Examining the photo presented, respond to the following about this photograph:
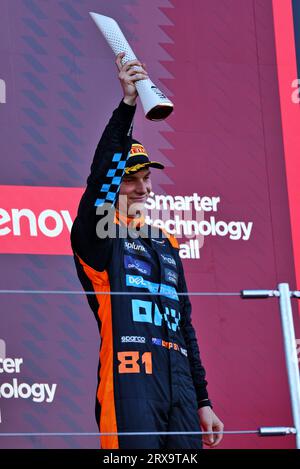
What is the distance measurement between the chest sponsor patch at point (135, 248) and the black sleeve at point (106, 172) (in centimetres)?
16

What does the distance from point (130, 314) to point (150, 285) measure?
0.40 feet

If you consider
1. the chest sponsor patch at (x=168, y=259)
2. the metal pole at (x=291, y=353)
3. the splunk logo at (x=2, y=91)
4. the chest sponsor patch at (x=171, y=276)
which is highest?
the splunk logo at (x=2, y=91)

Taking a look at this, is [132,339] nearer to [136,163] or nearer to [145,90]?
[136,163]

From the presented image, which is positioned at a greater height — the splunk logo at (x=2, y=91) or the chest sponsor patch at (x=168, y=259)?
the splunk logo at (x=2, y=91)

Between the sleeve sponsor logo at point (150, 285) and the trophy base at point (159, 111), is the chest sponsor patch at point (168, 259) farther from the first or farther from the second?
the trophy base at point (159, 111)

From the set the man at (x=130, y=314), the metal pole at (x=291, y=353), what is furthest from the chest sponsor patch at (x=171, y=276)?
the metal pole at (x=291, y=353)

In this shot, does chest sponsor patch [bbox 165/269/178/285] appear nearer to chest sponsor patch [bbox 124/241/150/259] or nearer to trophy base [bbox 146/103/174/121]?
chest sponsor patch [bbox 124/241/150/259]

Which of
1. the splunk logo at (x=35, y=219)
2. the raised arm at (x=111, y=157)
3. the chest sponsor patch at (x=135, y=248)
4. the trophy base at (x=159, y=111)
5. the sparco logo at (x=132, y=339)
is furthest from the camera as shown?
the splunk logo at (x=35, y=219)

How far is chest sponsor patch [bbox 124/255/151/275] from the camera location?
8.66 ft

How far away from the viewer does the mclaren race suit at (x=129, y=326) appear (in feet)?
8.08

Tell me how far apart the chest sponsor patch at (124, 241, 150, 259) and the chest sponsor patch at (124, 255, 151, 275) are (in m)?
0.02

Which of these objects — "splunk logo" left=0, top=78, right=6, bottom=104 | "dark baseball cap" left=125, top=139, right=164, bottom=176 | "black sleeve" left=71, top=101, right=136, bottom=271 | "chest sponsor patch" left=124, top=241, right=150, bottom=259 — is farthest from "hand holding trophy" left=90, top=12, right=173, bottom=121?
"splunk logo" left=0, top=78, right=6, bottom=104
